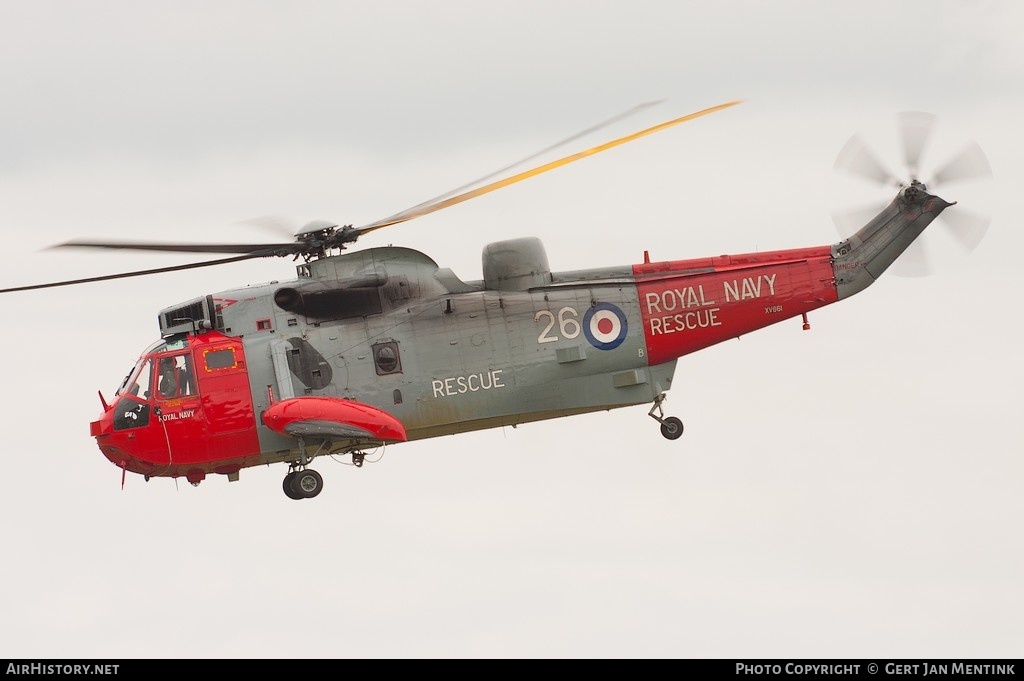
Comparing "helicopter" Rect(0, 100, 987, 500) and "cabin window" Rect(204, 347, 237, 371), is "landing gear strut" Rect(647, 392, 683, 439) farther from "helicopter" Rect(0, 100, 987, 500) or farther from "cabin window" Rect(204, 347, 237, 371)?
"cabin window" Rect(204, 347, 237, 371)

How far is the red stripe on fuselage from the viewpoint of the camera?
25.0 meters

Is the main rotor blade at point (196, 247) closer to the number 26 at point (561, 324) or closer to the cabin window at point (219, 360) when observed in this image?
the cabin window at point (219, 360)

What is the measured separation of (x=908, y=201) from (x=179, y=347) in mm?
14024

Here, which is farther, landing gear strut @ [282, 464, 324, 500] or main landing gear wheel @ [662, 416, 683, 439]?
main landing gear wheel @ [662, 416, 683, 439]

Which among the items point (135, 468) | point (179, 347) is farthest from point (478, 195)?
point (135, 468)

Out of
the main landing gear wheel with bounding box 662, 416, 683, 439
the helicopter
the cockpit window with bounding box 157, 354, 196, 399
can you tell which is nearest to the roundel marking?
the helicopter

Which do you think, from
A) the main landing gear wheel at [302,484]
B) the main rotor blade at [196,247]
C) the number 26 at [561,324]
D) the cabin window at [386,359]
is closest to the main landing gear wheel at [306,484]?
the main landing gear wheel at [302,484]

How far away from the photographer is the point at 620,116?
21.8 metres

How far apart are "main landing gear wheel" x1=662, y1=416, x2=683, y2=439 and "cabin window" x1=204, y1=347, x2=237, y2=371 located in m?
8.21

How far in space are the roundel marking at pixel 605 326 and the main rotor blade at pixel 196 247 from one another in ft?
18.0

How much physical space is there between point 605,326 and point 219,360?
23.1 feet

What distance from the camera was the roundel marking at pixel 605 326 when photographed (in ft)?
81.0

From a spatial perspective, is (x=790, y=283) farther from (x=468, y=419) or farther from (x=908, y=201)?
(x=468, y=419)

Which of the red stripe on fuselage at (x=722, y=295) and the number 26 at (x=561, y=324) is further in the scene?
the red stripe on fuselage at (x=722, y=295)
